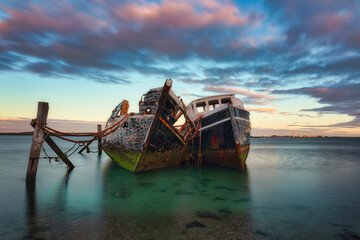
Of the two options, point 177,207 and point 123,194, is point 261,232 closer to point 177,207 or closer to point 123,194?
point 177,207

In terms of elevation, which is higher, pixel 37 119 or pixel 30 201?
pixel 37 119

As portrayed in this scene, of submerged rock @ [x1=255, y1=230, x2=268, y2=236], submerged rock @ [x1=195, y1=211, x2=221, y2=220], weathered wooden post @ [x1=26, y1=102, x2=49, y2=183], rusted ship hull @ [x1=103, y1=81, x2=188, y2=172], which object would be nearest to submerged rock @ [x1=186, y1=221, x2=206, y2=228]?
submerged rock @ [x1=195, y1=211, x2=221, y2=220]

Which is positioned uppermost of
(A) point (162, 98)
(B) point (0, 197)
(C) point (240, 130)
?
(A) point (162, 98)

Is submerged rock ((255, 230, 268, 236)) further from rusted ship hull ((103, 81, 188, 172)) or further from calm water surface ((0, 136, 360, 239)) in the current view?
rusted ship hull ((103, 81, 188, 172))

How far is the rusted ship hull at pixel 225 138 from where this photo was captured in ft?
38.5

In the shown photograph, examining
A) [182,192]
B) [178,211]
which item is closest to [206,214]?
[178,211]

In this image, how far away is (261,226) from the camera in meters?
4.89

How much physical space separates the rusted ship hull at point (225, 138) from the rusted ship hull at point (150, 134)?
2351 millimetres

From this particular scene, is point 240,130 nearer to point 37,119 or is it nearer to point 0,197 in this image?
point 37,119

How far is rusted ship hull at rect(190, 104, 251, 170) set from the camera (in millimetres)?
11734

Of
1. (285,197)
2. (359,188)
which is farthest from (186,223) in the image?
(359,188)

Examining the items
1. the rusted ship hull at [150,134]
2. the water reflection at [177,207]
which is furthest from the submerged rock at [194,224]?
the rusted ship hull at [150,134]

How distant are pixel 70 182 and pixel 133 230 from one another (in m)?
7.17

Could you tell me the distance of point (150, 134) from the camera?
1011 cm
